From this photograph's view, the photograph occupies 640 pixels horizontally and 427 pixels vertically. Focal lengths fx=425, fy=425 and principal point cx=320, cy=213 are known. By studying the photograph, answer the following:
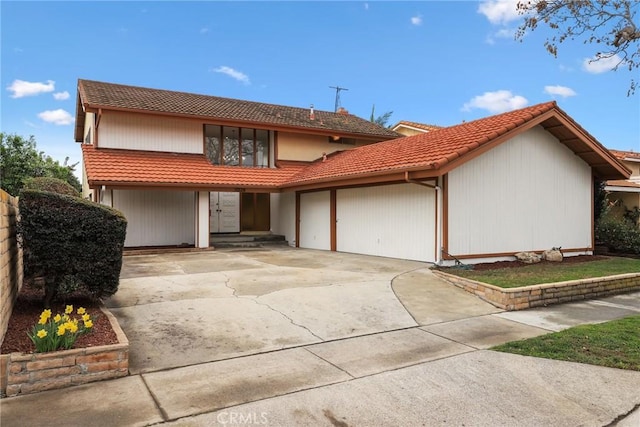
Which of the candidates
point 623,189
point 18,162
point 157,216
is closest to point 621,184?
point 623,189

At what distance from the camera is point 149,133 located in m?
16.7

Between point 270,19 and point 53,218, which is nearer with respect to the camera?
point 53,218

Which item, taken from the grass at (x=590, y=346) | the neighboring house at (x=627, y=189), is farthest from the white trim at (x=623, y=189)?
the grass at (x=590, y=346)

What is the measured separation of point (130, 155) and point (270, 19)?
868cm

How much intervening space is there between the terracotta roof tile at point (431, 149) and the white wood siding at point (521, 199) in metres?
0.65

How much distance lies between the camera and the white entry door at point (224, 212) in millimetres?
18328

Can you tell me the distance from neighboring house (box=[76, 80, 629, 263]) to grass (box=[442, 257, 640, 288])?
103 cm

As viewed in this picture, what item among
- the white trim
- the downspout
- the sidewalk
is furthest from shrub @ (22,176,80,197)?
the white trim

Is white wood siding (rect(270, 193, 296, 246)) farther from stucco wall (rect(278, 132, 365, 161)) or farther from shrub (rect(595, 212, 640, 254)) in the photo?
shrub (rect(595, 212, 640, 254))

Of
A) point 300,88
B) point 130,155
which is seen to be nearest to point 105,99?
point 130,155

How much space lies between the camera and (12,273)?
5.61m

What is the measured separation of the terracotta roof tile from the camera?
1060 cm

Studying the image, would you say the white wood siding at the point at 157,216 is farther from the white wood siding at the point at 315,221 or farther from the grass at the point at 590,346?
the grass at the point at 590,346

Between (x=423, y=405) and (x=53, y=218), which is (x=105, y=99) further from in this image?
(x=423, y=405)
